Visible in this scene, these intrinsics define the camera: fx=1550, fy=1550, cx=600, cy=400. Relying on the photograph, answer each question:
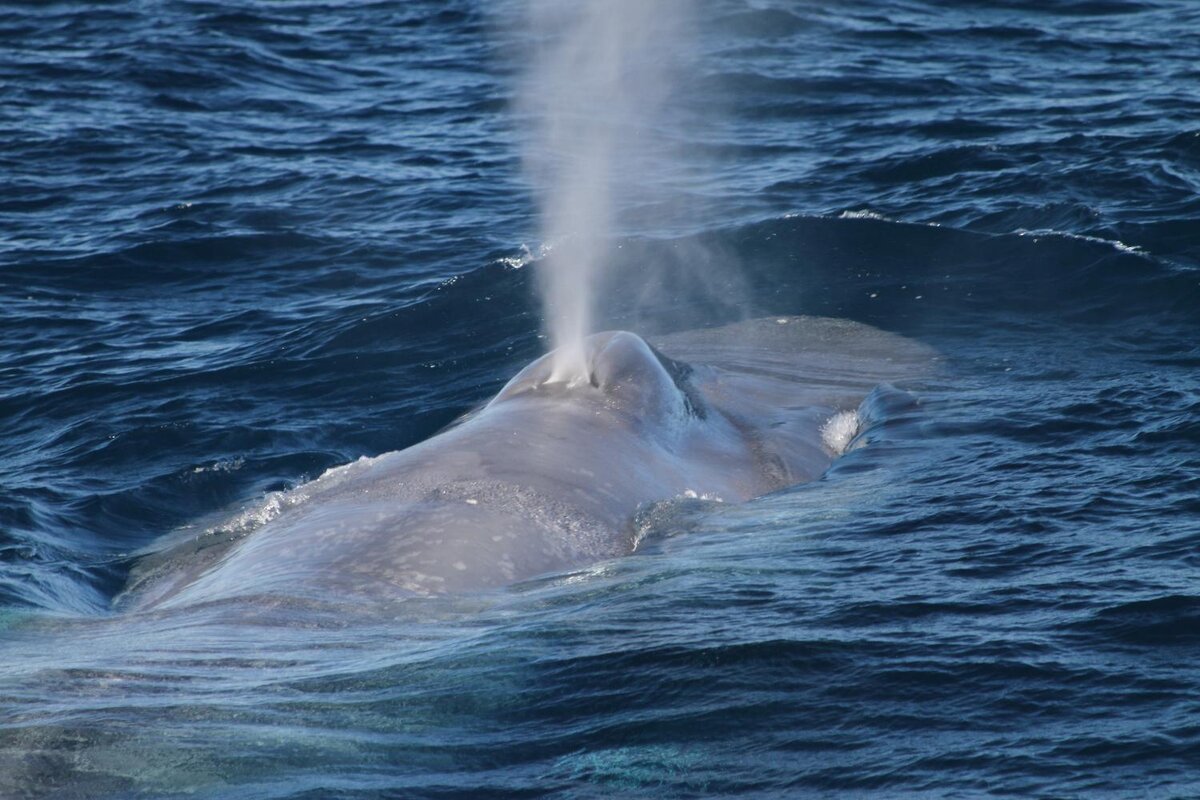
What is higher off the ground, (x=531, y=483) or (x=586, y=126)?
(x=586, y=126)

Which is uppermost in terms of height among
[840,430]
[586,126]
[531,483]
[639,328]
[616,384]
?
[586,126]

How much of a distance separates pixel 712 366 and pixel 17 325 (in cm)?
957

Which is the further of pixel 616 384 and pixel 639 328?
pixel 639 328

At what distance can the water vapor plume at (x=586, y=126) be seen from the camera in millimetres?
20250

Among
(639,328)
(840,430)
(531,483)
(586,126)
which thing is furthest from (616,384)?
(586,126)

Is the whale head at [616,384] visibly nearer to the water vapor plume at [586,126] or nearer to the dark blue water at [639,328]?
the water vapor plume at [586,126]

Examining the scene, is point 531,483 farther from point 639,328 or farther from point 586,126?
point 586,126

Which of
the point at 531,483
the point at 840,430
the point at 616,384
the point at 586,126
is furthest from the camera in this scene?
the point at 586,126

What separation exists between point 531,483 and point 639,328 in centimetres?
751

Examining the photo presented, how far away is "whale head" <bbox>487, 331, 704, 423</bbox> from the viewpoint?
12375mm

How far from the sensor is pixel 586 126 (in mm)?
28406

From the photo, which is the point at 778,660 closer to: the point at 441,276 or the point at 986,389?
the point at 986,389

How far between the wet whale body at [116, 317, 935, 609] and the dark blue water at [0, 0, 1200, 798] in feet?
1.41

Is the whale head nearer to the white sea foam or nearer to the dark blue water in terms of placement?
the white sea foam
